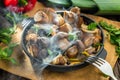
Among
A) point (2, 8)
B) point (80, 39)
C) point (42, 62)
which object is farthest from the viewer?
point (2, 8)

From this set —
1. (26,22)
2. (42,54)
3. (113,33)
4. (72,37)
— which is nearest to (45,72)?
(42,54)

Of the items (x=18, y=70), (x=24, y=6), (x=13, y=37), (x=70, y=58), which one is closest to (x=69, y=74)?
(x=70, y=58)

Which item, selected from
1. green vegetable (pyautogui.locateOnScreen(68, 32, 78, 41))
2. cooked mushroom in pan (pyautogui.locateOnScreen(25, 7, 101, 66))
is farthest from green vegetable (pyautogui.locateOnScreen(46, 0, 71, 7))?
green vegetable (pyautogui.locateOnScreen(68, 32, 78, 41))

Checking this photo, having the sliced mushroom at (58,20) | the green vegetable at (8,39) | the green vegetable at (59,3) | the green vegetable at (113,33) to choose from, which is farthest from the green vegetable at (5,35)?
the green vegetable at (113,33)

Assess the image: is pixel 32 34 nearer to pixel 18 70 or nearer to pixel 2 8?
pixel 18 70

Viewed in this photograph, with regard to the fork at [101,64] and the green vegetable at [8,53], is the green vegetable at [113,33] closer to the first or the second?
the fork at [101,64]

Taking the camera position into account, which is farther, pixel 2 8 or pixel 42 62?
pixel 2 8

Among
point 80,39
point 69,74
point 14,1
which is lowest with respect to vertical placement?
point 69,74
